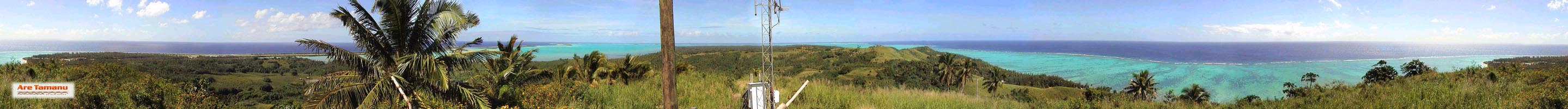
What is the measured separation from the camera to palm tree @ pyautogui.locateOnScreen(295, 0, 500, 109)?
7797 mm

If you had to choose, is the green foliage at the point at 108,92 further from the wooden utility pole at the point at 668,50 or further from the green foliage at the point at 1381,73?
the green foliage at the point at 1381,73

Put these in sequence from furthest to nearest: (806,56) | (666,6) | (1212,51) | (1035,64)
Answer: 1. (1212,51)
2. (1035,64)
3. (806,56)
4. (666,6)

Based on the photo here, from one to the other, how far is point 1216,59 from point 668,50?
9027 cm

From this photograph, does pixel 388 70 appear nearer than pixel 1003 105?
Yes

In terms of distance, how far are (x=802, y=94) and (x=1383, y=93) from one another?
1288cm

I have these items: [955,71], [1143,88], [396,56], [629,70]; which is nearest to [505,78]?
[396,56]

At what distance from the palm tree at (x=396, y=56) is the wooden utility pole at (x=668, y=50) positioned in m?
2.32

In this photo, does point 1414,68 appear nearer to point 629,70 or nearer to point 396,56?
point 629,70

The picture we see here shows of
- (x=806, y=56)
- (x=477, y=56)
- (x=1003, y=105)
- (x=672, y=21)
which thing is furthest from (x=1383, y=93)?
(x=806, y=56)

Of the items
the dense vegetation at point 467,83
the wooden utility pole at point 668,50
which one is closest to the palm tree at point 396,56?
the dense vegetation at point 467,83

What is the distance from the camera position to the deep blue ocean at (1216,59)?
25.7m

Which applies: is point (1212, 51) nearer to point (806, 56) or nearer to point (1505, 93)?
point (806, 56)

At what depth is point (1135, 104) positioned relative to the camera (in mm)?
18234

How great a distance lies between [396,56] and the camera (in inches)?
317
